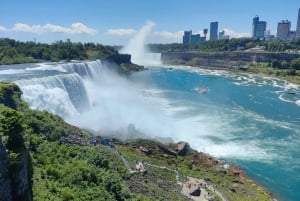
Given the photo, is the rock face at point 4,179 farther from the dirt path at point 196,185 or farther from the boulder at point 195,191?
the boulder at point 195,191

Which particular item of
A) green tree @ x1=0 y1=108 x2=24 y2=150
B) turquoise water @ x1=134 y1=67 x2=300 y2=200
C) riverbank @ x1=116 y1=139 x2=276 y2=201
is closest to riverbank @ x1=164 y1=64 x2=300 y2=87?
turquoise water @ x1=134 y1=67 x2=300 y2=200

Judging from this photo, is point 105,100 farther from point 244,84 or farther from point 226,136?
point 244,84

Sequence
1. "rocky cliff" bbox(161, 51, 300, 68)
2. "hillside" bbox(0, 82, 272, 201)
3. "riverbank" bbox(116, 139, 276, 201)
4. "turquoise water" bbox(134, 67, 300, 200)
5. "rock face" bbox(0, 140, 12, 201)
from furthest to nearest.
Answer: "rocky cliff" bbox(161, 51, 300, 68) < "turquoise water" bbox(134, 67, 300, 200) < "riverbank" bbox(116, 139, 276, 201) < "hillside" bbox(0, 82, 272, 201) < "rock face" bbox(0, 140, 12, 201)

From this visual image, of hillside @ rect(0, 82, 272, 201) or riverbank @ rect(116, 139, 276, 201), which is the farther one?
riverbank @ rect(116, 139, 276, 201)

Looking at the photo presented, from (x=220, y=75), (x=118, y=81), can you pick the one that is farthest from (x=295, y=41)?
(x=118, y=81)

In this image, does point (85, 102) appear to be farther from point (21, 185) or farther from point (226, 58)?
point (226, 58)

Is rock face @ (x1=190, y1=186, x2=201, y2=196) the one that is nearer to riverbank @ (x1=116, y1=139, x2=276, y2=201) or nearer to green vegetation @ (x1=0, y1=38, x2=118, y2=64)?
riverbank @ (x1=116, y1=139, x2=276, y2=201)

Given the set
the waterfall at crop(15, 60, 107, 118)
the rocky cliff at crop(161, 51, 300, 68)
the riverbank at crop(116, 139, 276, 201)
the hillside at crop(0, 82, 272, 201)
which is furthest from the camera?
the rocky cliff at crop(161, 51, 300, 68)

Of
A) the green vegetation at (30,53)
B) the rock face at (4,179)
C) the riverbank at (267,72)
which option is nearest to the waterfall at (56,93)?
the green vegetation at (30,53)

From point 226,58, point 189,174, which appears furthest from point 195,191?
point 226,58
